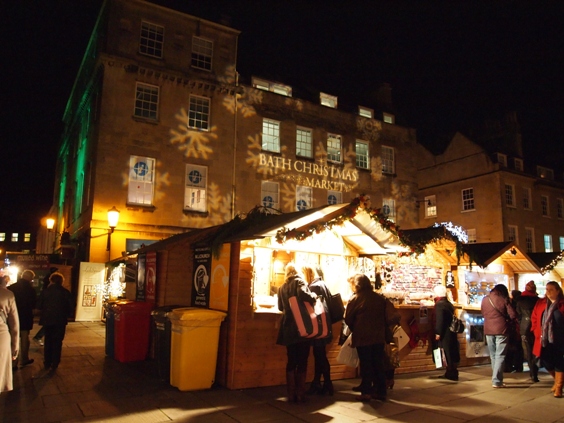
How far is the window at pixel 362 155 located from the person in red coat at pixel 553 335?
60.3ft

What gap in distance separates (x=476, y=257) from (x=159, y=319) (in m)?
7.59

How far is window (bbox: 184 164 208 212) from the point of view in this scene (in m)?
20.3

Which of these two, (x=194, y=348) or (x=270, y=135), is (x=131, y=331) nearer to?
(x=194, y=348)

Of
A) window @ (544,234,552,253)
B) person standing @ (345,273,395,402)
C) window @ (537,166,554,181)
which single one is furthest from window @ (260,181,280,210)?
window @ (537,166,554,181)

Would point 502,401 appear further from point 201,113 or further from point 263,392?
point 201,113

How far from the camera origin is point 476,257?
35.8 feet

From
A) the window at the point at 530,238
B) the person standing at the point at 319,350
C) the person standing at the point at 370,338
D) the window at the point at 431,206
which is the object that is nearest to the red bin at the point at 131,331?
the person standing at the point at 319,350

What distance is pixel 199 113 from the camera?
21.0 m

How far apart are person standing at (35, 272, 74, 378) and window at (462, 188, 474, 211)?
28.7 meters

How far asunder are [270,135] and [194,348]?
16766mm

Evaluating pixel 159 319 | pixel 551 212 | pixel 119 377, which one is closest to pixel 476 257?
pixel 159 319

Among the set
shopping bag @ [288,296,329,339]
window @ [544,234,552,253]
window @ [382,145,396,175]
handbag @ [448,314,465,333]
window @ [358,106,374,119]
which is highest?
window @ [358,106,374,119]

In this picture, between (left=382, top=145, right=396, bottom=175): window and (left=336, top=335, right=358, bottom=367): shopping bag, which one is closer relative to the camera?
(left=336, top=335, right=358, bottom=367): shopping bag

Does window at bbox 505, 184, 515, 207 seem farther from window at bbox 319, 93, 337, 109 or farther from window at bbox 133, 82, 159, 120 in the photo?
window at bbox 133, 82, 159, 120
